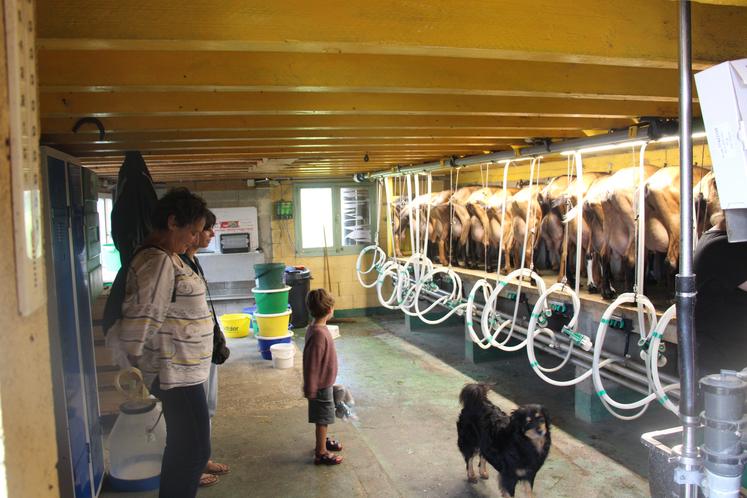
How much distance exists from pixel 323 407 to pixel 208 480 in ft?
2.67

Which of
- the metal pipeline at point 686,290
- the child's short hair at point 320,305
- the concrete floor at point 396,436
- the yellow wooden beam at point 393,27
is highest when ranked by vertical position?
the yellow wooden beam at point 393,27

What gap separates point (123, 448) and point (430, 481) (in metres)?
1.86

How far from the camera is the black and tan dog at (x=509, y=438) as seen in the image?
9.49ft

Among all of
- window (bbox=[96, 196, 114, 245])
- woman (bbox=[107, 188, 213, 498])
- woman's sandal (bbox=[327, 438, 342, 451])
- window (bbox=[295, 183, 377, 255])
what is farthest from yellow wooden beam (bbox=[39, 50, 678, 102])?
window (bbox=[295, 183, 377, 255])

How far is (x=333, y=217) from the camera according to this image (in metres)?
8.82

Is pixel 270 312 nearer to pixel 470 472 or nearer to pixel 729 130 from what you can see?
pixel 470 472

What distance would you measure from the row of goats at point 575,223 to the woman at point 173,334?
276 centimetres

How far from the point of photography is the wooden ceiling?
1501 millimetres

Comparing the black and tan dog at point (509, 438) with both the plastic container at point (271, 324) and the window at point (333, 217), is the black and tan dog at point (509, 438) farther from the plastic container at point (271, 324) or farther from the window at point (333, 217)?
the window at point (333, 217)

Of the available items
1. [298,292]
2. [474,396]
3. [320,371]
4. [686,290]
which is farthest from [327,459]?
[298,292]

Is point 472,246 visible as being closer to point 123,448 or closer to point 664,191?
point 664,191

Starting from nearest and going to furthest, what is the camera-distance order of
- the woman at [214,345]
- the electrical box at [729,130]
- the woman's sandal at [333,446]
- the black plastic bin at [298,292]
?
1. the electrical box at [729,130]
2. the woman at [214,345]
3. the woman's sandal at [333,446]
4. the black plastic bin at [298,292]

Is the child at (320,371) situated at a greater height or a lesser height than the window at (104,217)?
lesser

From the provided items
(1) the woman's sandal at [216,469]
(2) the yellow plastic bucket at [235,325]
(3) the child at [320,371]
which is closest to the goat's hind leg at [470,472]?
(3) the child at [320,371]
